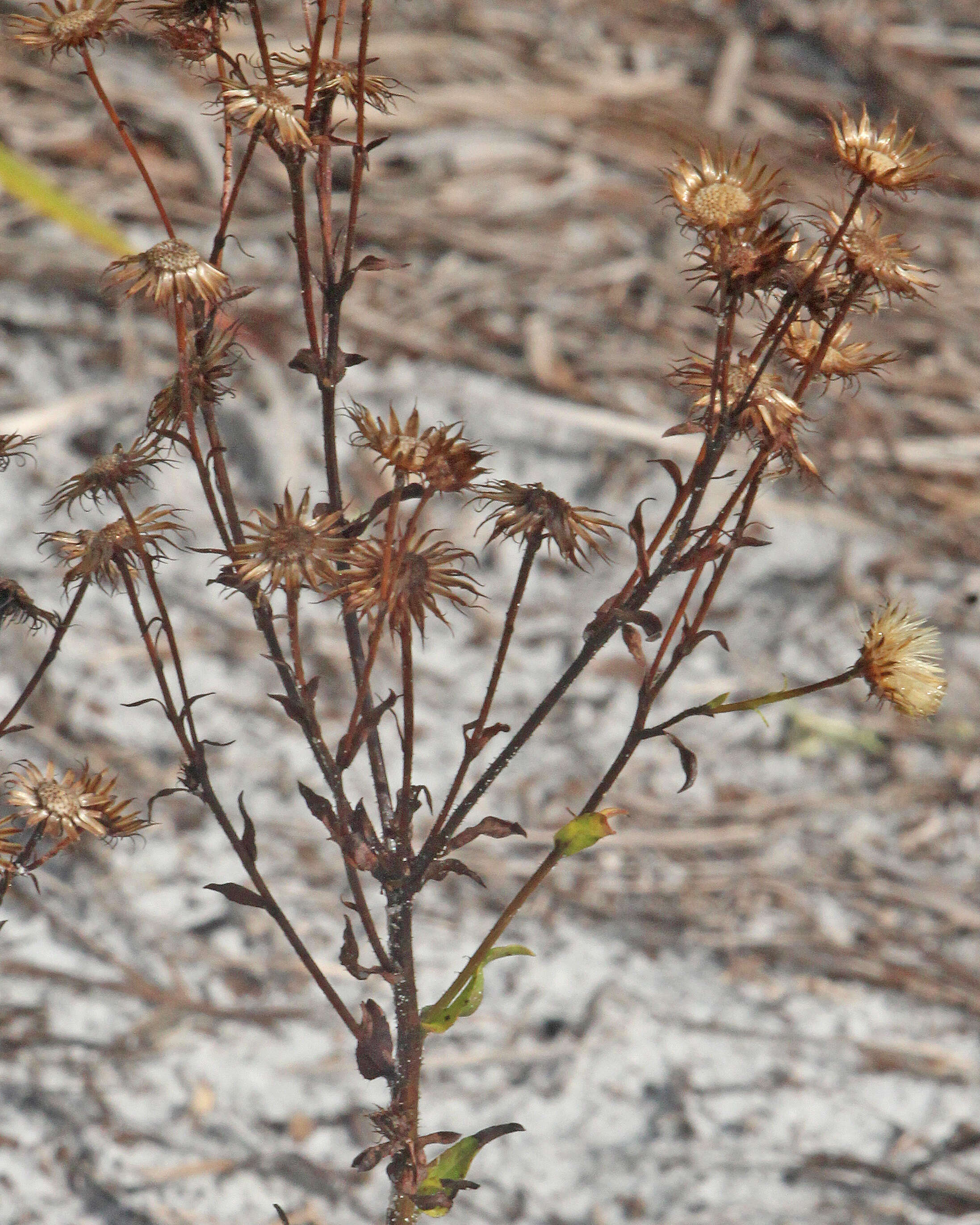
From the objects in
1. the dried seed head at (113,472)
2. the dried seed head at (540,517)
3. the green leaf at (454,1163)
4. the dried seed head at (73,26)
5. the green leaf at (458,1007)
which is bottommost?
the green leaf at (454,1163)

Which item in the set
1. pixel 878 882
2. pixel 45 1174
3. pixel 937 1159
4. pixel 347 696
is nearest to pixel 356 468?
pixel 347 696

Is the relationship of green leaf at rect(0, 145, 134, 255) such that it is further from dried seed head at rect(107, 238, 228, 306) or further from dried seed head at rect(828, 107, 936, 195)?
dried seed head at rect(828, 107, 936, 195)

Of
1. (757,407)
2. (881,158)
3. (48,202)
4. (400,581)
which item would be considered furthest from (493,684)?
(48,202)

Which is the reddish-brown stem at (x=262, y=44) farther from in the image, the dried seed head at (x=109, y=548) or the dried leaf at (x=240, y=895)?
the dried leaf at (x=240, y=895)

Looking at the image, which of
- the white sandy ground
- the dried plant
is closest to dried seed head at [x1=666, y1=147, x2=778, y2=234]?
the dried plant

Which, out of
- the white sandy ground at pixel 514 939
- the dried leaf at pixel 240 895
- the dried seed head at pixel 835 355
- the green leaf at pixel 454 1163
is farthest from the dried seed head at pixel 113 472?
the white sandy ground at pixel 514 939

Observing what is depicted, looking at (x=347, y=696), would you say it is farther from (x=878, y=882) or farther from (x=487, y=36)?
(x=487, y=36)

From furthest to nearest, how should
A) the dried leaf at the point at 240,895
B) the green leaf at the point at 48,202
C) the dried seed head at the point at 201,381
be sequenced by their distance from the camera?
the green leaf at the point at 48,202
the dried leaf at the point at 240,895
the dried seed head at the point at 201,381
